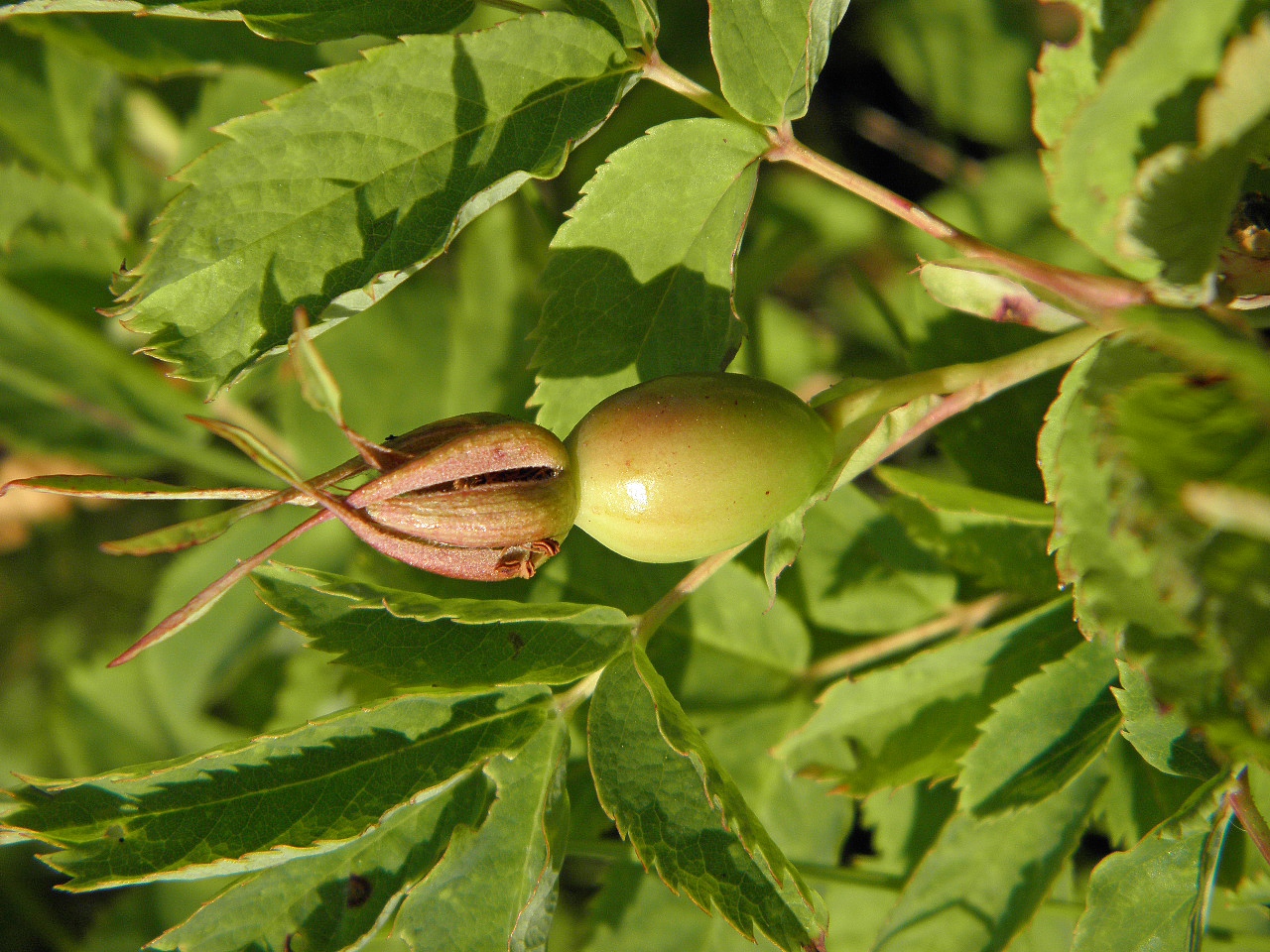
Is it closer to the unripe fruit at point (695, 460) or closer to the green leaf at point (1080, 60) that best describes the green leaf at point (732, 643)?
the unripe fruit at point (695, 460)

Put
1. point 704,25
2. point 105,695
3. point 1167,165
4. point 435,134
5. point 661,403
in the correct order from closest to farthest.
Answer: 1. point 1167,165
2. point 661,403
3. point 435,134
4. point 704,25
5. point 105,695

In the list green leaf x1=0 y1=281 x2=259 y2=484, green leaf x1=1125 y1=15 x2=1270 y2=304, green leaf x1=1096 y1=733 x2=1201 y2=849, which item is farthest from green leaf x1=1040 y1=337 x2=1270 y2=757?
green leaf x1=0 y1=281 x2=259 y2=484

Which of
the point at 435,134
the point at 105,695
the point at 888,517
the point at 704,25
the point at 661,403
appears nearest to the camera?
the point at 661,403

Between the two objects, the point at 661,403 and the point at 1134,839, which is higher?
the point at 661,403

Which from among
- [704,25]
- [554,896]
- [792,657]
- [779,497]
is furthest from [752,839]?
[704,25]

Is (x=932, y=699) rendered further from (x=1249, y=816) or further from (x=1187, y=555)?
(x=1187, y=555)

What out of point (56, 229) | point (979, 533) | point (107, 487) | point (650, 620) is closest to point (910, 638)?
point (979, 533)

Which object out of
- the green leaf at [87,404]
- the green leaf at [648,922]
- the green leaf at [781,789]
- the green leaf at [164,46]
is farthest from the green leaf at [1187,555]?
the green leaf at [87,404]

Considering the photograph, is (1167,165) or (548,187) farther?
(548,187)

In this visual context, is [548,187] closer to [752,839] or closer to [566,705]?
[566,705]
